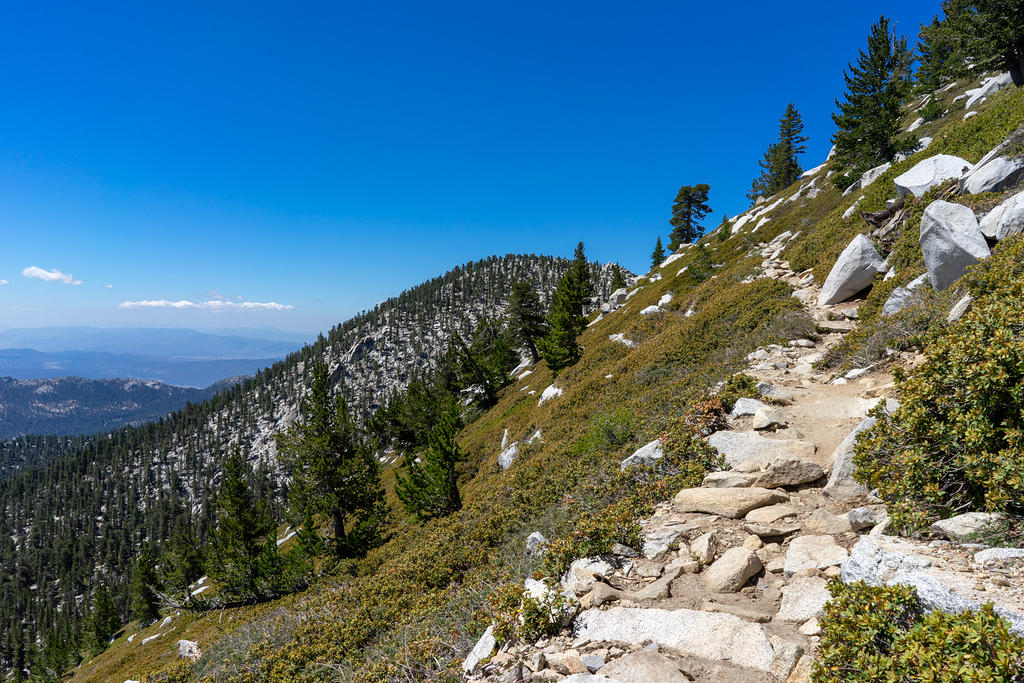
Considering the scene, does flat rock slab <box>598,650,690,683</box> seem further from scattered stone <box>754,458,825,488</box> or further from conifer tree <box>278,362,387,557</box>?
conifer tree <box>278,362,387,557</box>

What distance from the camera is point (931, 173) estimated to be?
14781mm

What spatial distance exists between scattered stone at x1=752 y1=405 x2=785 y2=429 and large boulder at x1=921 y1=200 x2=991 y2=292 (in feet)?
19.8

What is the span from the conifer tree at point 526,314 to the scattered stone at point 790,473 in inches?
1439

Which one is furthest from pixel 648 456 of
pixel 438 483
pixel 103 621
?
pixel 103 621

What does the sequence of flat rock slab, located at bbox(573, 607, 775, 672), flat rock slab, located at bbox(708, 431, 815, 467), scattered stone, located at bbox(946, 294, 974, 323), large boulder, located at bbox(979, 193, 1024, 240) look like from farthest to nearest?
large boulder, located at bbox(979, 193, 1024, 240) < scattered stone, located at bbox(946, 294, 974, 323) < flat rock slab, located at bbox(708, 431, 815, 467) < flat rock slab, located at bbox(573, 607, 775, 672)

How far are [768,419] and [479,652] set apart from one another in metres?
6.99

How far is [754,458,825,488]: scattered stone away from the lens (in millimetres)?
6512

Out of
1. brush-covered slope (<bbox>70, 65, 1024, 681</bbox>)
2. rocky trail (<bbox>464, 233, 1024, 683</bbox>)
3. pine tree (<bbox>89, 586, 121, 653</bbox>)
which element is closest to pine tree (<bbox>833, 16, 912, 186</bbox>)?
brush-covered slope (<bbox>70, 65, 1024, 681</bbox>)

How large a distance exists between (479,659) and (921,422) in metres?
6.58

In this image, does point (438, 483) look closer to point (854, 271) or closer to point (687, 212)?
point (854, 271)

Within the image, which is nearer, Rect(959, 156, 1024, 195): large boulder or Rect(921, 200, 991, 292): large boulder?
Rect(921, 200, 991, 292): large boulder

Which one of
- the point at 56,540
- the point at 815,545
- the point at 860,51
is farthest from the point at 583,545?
the point at 56,540

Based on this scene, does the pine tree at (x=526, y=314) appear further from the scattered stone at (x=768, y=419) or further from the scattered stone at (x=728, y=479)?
the scattered stone at (x=728, y=479)

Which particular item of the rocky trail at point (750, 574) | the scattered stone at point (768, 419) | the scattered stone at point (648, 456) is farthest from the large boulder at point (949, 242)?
the scattered stone at point (648, 456)
